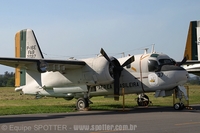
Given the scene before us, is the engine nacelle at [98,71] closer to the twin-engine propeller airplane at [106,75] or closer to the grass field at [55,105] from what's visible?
the twin-engine propeller airplane at [106,75]

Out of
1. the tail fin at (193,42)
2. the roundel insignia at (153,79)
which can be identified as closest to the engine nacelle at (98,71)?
the roundel insignia at (153,79)

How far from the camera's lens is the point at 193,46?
115 feet

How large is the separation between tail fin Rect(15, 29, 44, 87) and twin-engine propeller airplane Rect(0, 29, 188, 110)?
2.47 m

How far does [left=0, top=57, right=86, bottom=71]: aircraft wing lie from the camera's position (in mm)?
18734

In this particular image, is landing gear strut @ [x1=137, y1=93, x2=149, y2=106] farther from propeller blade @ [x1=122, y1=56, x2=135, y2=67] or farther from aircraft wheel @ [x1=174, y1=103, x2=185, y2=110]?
aircraft wheel @ [x1=174, y1=103, x2=185, y2=110]

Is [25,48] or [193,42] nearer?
Result: [25,48]

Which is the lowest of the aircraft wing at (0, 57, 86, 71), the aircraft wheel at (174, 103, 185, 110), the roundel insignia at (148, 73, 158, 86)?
the aircraft wheel at (174, 103, 185, 110)

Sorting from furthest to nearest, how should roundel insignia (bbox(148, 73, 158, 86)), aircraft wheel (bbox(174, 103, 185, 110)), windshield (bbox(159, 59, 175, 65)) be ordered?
windshield (bbox(159, 59, 175, 65))
roundel insignia (bbox(148, 73, 158, 86))
aircraft wheel (bbox(174, 103, 185, 110))

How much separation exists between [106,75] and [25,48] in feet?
27.0

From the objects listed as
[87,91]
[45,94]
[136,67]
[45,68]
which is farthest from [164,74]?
[45,94]

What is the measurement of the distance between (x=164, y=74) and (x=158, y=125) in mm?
7359

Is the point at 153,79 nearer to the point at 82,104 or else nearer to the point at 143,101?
the point at 143,101

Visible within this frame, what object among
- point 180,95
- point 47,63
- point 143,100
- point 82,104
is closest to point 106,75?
point 82,104

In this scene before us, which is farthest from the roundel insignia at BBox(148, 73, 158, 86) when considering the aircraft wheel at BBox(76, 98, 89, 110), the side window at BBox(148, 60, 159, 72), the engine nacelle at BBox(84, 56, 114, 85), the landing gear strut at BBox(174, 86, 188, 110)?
the aircraft wheel at BBox(76, 98, 89, 110)
